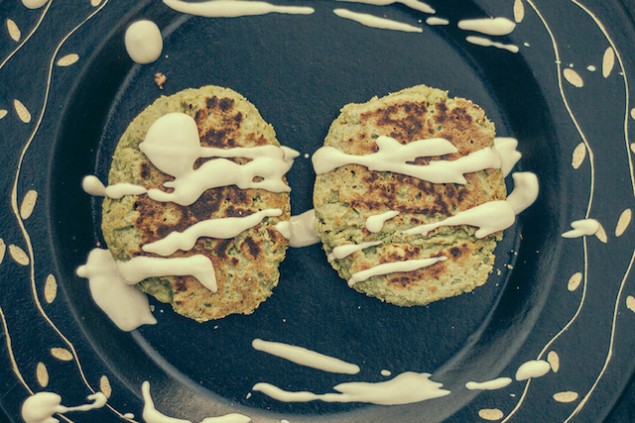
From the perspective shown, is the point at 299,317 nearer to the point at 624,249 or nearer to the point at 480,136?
the point at 480,136

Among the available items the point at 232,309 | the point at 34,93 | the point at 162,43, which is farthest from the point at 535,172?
the point at 34,93

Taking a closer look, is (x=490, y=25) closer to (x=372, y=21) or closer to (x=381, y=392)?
(x=372, y=21)

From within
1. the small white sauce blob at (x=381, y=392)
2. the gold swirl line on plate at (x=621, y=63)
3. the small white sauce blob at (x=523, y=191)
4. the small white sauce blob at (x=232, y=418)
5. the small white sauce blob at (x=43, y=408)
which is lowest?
the small white sauce blob at (x=232, y=418)

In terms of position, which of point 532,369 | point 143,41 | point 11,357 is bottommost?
point 532,369

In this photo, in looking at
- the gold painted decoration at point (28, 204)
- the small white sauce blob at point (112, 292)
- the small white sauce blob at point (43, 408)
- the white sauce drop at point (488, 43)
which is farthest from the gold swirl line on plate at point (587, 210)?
the gold painted decoration at point (28, 204)

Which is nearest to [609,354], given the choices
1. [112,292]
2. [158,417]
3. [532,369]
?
[532,369]

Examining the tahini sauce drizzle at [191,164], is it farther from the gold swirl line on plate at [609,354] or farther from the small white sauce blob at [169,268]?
the gold swirl line on plate at [609,354]

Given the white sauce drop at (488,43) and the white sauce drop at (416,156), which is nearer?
the white sauce drop at (416,156)
